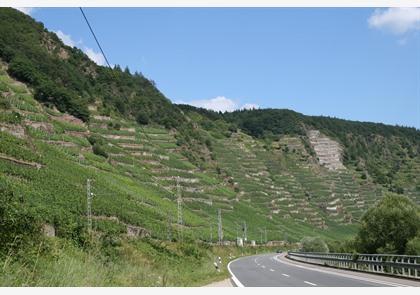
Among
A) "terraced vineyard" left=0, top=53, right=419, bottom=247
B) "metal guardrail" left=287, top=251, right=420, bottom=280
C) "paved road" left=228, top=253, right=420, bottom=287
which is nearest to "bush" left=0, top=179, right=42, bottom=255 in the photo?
"terraced vineyard" left=0, top=53, right=419, bottom=247

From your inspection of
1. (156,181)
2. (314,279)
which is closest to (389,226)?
(314,279)

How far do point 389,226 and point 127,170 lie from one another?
2460 inches

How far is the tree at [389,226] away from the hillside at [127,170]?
17.6 meters

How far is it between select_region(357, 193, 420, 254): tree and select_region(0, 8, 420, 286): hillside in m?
17.6

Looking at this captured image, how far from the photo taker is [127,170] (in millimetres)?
102688

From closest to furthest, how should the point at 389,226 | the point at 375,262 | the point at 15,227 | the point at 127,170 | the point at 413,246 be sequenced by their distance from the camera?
the point at 15,227, the point at 375,262, the point at 413,246, the point at 389,226, the point at 127,170

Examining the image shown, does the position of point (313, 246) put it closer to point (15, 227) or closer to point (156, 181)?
point (156, 181)

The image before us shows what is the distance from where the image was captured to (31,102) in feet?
356

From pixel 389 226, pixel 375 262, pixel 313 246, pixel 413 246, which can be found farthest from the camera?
pixel 313 246

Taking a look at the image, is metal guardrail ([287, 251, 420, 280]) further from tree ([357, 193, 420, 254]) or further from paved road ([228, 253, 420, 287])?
tree ([357, 193, 420, 254])

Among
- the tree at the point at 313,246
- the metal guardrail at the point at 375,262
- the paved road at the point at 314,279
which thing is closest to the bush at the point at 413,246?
the metal guardrail at the point at 375,262

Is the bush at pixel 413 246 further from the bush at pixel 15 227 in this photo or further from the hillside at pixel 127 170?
the bush at pixel 15 227

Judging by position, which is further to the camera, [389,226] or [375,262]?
[389,226]

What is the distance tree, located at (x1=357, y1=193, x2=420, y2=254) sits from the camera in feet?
157
